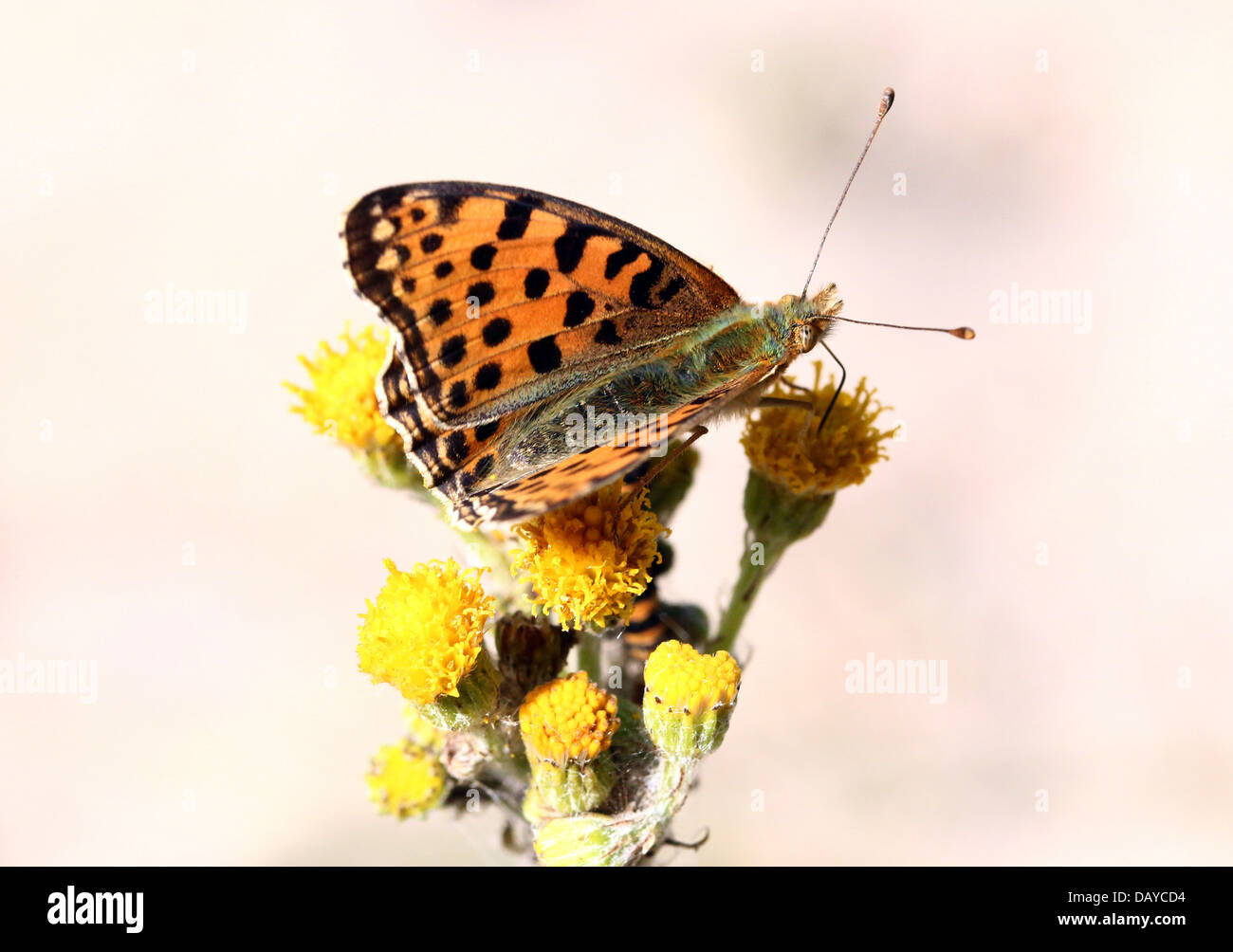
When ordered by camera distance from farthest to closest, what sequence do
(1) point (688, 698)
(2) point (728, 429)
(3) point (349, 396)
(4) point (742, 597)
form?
(2) point (728, 429) → (3) point (349, 396) → (4) point (742, 597) → (1) point (688, 698)

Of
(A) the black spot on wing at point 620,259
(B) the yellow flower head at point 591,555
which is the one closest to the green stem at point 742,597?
(B) the yellow flower head at point 591,555

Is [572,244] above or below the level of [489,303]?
above

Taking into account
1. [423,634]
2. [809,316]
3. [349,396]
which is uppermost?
[809,316]

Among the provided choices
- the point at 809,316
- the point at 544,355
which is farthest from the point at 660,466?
the point at 809,316

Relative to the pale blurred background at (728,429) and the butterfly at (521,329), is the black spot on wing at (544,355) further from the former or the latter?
the pale blurred background at (728,429)

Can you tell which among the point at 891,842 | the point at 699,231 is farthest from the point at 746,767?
the point at 699,231

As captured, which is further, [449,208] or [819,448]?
[819,448]

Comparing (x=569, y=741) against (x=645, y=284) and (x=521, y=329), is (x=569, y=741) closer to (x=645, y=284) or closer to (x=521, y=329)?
(x=521, y=329)

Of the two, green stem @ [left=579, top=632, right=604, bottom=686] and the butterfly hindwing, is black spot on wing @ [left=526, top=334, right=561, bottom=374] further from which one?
green stem @ [left=579, top=632, right=604, bottom=686]
